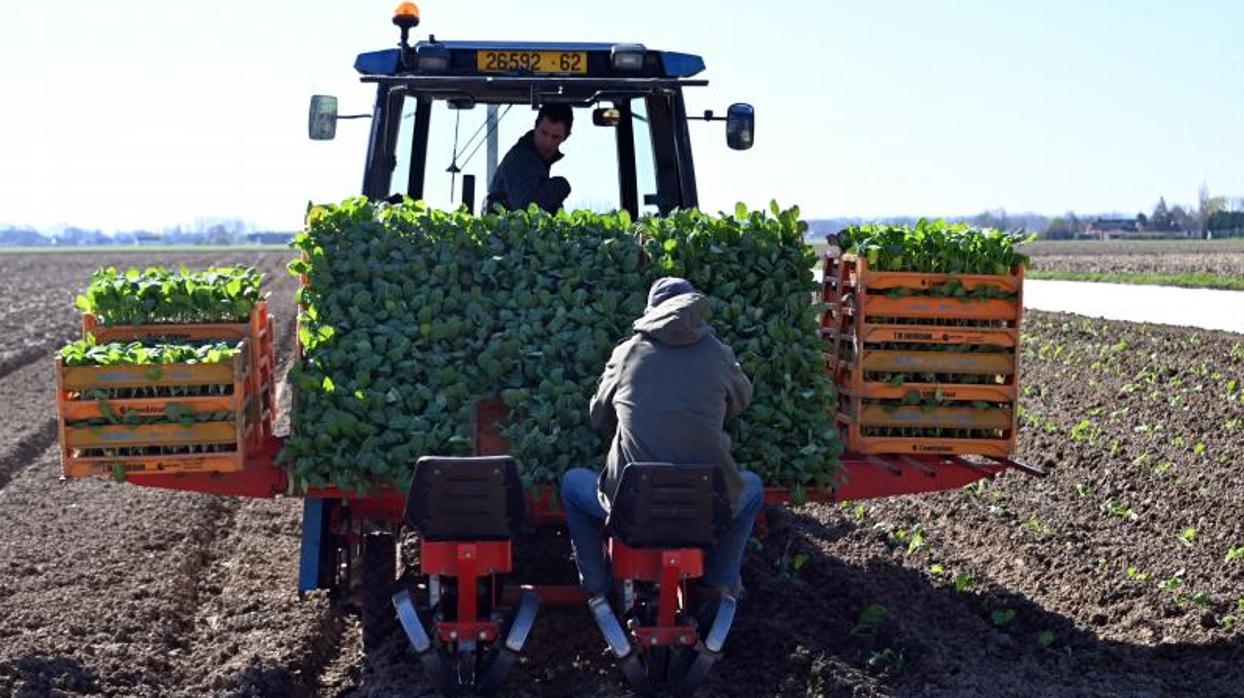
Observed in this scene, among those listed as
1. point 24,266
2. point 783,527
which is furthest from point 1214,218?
point 783,527

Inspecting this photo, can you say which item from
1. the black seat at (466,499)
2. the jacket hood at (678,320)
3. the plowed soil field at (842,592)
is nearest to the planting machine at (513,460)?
the black seat at (466,499)

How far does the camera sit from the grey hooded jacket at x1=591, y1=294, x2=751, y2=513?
657 centimetres

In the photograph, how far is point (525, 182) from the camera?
8641mm

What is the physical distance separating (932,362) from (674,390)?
1370 millimetres

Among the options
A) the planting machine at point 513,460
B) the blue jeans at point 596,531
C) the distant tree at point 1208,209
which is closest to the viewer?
the planting machine at point 513,460

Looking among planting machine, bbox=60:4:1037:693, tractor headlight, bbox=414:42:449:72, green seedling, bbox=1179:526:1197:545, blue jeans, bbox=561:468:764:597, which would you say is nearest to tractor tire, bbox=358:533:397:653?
planting machine, bbox=60:4:1037:693

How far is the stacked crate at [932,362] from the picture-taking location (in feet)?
23.9

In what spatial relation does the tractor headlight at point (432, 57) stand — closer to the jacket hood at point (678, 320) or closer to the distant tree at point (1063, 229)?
the jacket hood at point (678, 320)

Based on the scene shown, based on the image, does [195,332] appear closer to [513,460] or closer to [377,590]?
[377,590]

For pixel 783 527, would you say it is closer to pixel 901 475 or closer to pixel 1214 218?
pixel 901 475

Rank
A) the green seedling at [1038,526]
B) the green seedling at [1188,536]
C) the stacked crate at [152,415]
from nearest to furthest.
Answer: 1. the stacked crate at [152,415]
2. the green seedling at [1188,536]
3. the green seedling at [1038,526]

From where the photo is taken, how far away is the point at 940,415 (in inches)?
289

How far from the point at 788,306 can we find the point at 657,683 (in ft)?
5.59

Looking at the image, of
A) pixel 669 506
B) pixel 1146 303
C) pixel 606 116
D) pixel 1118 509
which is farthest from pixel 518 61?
pixel 1146 303
